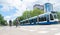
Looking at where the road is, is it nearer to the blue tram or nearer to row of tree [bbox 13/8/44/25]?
row of tree [bbox 13/8/44/25]

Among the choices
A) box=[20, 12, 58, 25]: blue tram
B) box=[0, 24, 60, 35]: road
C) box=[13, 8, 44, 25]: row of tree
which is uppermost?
box=[13, 8, 44, 25]: row of tree

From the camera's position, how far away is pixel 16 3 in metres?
6.52

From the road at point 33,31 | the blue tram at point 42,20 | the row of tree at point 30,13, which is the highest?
the row of tree at point 30,13

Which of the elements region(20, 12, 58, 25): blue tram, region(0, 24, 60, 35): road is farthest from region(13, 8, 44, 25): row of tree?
region(0, 24, 60, 35): road

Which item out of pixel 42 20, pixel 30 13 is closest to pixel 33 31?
pixel 30 13

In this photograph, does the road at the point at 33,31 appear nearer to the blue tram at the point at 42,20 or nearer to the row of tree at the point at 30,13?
the row of tree at the point at 30,13

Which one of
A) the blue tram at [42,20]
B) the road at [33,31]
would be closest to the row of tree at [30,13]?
the blue tram at [42,20]

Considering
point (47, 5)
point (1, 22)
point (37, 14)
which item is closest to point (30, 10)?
point (37, 14)

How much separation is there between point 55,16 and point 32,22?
1184mm

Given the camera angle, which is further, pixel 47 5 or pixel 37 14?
pixel 37 14

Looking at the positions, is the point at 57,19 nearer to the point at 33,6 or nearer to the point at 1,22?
the point at 33,6

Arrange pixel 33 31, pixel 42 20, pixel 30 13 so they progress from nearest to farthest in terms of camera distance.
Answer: pixel 33 31, pixel 30 13, pixel 42 20

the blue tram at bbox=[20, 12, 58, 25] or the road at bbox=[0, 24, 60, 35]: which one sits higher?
the blue tram at bbox=[20, 12, 58, 25]

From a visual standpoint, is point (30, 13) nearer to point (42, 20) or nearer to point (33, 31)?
point (42, 20)
